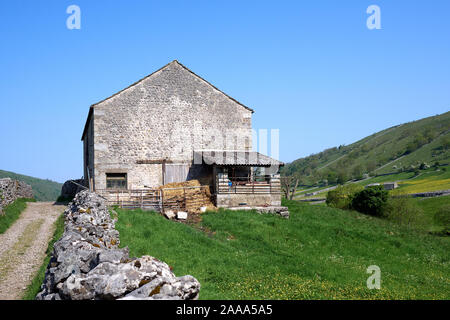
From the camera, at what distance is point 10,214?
68.3 ft

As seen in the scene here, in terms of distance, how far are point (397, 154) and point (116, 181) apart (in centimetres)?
14016

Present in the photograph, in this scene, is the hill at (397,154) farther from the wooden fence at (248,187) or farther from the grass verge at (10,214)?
the grass verge at (10,214)

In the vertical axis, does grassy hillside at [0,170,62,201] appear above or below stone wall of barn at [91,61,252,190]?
below

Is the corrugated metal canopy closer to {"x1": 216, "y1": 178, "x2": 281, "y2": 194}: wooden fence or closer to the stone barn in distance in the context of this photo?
the stone barn in distance

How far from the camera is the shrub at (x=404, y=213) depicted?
127 ft

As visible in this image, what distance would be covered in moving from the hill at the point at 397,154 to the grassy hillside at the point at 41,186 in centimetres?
7916

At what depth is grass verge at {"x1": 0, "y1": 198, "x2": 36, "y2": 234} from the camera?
18688 mm

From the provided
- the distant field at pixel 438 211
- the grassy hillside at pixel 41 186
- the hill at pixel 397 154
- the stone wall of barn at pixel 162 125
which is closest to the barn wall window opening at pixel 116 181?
the stone wall of barn at pixel 162 125

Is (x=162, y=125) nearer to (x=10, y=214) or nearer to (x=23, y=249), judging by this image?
(x=10, y=214)

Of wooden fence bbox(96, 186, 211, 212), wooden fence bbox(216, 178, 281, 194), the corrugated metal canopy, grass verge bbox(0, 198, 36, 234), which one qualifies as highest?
the corrugated metal canopy

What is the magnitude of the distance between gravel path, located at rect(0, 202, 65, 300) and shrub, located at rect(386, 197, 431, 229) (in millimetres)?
30617

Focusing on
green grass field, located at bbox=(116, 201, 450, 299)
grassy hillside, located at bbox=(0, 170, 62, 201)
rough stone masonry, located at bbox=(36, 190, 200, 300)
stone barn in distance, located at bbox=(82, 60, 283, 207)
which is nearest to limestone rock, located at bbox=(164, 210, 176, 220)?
green grass field, located at bbox=(116, 201, 450, 299)

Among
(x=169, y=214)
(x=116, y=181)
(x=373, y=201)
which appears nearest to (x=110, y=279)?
(x=169, y=214)
